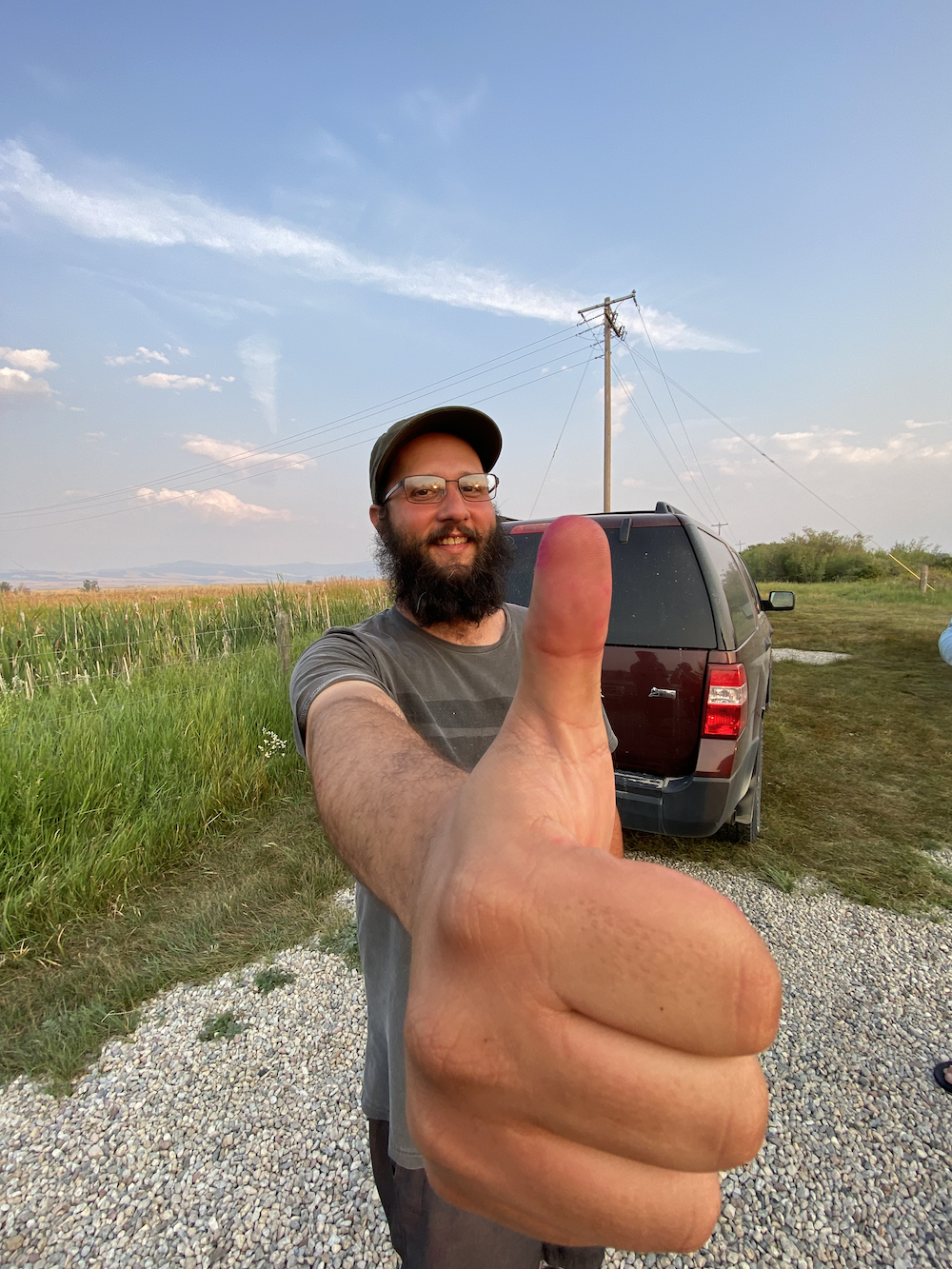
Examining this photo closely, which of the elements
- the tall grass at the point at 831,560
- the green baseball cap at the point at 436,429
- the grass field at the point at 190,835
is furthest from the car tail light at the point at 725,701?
the tall grass at the point at 831,560

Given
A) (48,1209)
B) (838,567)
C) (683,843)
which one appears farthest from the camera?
(838,567)

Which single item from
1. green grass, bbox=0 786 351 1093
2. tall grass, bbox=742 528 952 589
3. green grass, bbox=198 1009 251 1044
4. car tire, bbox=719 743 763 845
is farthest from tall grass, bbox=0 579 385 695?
tall grass, bbox=742 528 952 589

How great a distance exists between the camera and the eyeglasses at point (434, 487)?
5.44 feet

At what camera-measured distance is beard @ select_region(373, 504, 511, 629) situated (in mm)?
1560

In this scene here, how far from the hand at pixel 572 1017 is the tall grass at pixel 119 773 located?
3.31 m

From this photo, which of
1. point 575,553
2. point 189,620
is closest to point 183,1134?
point 575,553

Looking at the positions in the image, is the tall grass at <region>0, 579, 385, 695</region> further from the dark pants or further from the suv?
the dark pants

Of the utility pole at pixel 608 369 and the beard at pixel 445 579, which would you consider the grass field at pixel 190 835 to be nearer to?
the beard at pixel 445 579

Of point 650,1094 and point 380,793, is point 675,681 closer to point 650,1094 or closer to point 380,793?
point 380,793

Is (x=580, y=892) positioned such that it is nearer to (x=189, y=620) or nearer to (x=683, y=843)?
(x=683, y=843)

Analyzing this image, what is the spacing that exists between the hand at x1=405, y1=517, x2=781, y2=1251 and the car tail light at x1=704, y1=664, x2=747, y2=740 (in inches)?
101

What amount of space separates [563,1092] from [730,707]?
2674mm

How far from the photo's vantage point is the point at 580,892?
0.44 m

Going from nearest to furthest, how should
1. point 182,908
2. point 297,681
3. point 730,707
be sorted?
1. point 297,681
2. point 730,707
3. point 182,908
